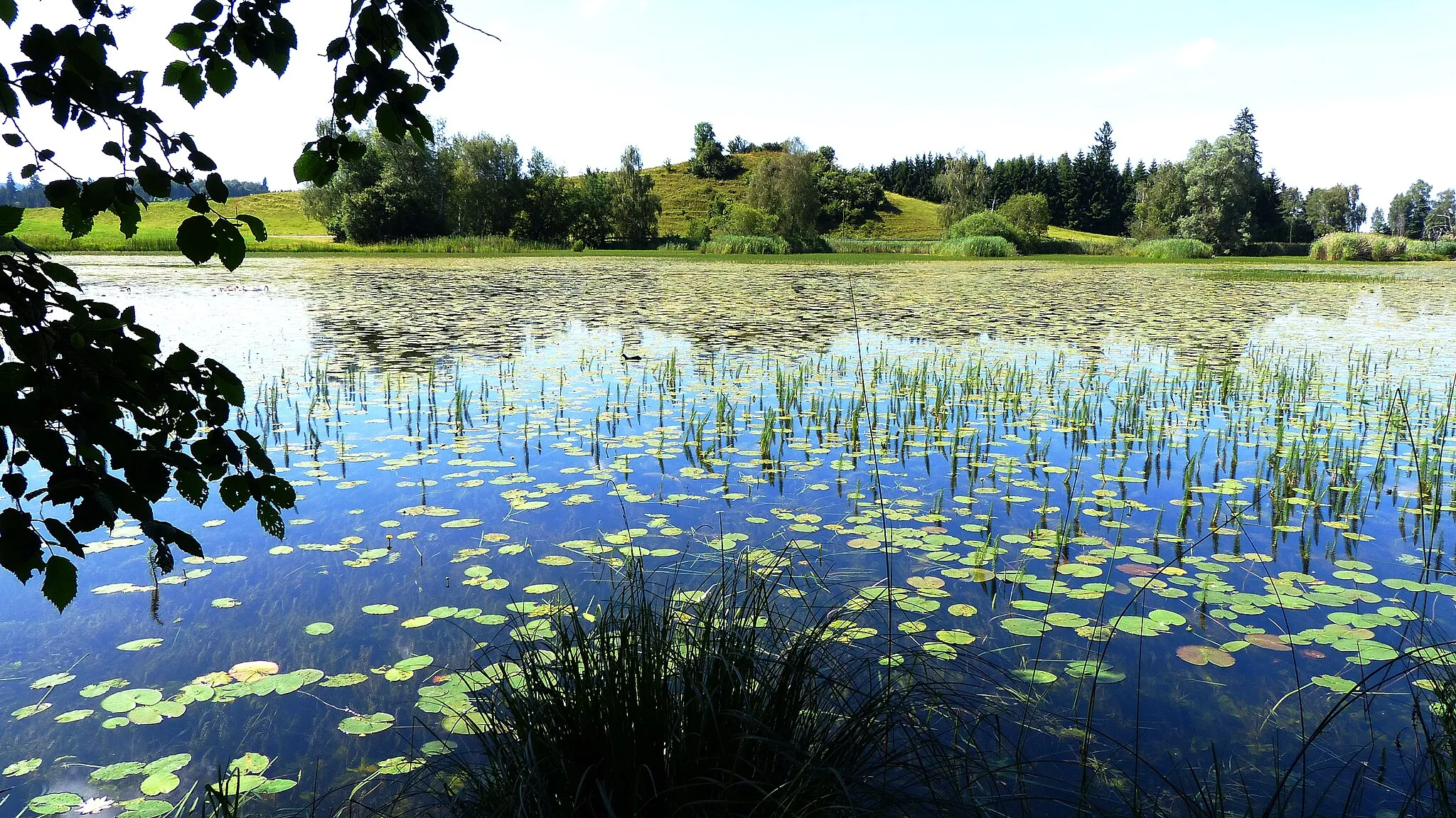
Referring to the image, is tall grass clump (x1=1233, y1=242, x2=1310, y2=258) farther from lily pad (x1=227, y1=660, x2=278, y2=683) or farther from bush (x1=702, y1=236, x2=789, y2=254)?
lily pad (x1=227, y1=660, x2=278, y2=683)

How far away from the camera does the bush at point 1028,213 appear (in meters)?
56.3

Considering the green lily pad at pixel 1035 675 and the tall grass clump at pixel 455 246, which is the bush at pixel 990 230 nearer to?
the tall grass clump at pixel 455 246

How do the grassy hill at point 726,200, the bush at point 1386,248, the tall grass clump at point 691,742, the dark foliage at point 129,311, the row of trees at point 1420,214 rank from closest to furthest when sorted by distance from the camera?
1. the dark foliage at point 129,311
2. the tall grass clump at point 691,742
3. the bush at point 1386,248
4. the grassy hill at point 726,200
5. the row of trees at point 1420,214

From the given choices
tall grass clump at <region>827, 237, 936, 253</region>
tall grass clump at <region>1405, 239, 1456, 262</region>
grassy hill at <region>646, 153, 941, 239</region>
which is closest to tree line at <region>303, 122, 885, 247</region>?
tall grass clump at <region>827, 237, 936, 253</region>

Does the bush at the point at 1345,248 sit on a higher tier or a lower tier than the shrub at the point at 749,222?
lower

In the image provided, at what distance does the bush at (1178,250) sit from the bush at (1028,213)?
8974 mm

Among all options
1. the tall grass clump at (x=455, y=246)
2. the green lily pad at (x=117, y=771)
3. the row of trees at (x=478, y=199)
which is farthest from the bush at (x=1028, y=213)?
the green lily pad at (x=117, y=771)

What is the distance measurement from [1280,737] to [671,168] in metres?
93.1

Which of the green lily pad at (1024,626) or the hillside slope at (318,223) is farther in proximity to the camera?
the hillside slope at (318,223)

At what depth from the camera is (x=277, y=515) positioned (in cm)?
178

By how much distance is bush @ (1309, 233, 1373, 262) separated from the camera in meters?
45.8

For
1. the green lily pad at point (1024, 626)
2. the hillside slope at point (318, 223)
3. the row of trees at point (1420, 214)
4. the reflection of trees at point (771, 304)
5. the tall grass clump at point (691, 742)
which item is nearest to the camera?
the tall grass clump at point (691, 742)

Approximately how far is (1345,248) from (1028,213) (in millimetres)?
16899

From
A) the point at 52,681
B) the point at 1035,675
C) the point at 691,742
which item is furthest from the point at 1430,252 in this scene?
the point at 52,681
